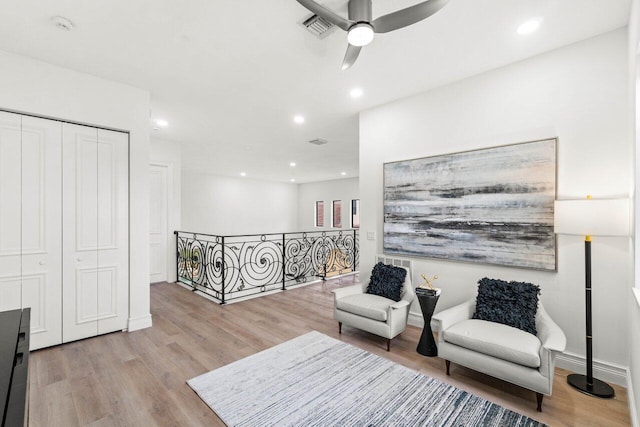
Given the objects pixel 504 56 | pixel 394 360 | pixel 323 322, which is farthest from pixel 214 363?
pixel 504 56

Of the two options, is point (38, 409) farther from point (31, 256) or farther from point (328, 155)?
point (328, 155)

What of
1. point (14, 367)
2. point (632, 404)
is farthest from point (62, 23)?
point (632, 404)

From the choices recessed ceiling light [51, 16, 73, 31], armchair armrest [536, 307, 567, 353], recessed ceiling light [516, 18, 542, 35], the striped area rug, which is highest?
recessed ceiling light [51, 16, 73, 31]

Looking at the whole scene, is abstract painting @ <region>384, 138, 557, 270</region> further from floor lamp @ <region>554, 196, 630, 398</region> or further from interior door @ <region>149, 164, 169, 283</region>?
interior door @ <region>149, 164, 169, 283</region>

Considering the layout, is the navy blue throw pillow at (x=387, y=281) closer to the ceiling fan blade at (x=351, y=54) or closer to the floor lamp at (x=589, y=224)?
the floor lamp at (x=589, y=224)

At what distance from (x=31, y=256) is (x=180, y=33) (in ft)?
8.89

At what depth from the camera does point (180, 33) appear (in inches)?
101

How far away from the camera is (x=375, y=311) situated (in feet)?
10.3

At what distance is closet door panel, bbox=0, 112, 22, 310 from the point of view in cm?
286

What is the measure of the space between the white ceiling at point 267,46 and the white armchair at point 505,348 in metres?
2.46

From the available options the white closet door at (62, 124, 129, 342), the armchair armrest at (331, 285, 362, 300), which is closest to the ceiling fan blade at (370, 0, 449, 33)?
the armchair armrest at (331, 285, 362, 300)

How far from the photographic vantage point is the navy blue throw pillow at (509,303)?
2.59 meters

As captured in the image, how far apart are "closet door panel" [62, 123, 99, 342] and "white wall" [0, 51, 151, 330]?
0.72ft

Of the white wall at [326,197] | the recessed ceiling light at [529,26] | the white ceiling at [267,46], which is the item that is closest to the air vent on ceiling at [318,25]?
the white ceiling at [267,46]
